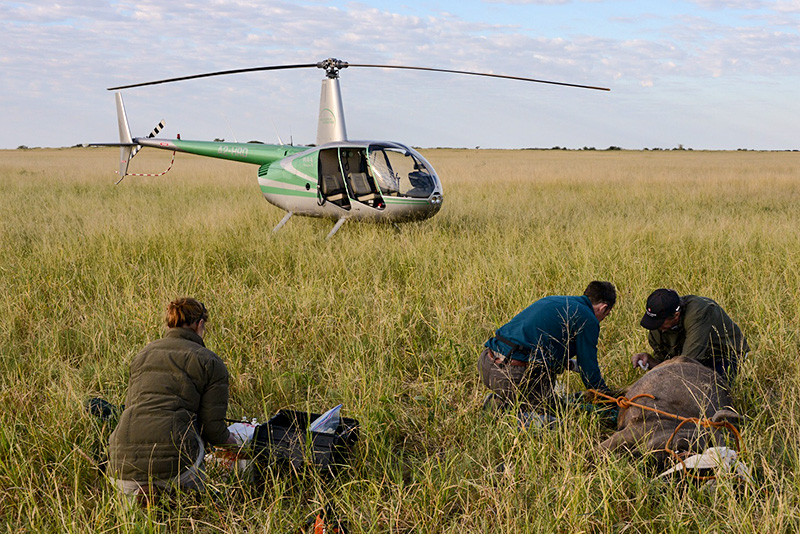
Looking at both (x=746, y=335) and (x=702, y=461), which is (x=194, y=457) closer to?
(x=702, y=461)

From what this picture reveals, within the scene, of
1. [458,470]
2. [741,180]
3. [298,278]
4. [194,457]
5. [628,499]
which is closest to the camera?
[628,499]

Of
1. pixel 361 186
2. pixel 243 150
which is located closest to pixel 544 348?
pixel 361 186

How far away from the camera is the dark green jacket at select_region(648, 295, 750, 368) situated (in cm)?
382

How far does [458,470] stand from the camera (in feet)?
10.1

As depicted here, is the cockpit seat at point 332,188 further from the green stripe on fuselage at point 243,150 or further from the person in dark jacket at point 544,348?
the person in dark jacket at point 544,348

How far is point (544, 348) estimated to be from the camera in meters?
3.74

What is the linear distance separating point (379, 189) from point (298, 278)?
2588 millimetres

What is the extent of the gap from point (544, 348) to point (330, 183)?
6272 mm

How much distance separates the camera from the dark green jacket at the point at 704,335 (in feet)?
12.5

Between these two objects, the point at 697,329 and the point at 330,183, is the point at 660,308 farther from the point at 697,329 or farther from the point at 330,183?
the point at 330,183

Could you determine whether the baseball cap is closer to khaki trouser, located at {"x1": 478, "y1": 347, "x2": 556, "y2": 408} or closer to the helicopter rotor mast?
khaki trouser, located at {"x1": 478, "y1": 347, "x2": 556, "y2": 408}

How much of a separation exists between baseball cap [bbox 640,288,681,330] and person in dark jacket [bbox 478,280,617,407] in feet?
0.91

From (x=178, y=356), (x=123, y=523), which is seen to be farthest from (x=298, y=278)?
(x=123, y=523)

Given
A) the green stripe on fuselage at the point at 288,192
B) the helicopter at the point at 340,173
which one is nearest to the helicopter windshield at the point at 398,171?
the helicopter at the point at 340,173
